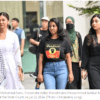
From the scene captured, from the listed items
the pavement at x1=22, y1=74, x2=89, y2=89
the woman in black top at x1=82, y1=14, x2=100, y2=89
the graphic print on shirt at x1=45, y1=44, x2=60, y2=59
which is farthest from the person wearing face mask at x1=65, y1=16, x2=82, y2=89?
the graphic print on shirt at x1=45, y1=44, x2=60, y2=59

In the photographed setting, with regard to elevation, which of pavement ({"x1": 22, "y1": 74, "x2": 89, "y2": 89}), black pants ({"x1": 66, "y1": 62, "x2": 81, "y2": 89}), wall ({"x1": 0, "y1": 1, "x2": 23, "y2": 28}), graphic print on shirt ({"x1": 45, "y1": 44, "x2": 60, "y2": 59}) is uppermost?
wall ({"x1": 0, "y1": 1, "x2": 23, "y2": 28})

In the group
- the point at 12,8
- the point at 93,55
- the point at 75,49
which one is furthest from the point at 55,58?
the point at 12,8

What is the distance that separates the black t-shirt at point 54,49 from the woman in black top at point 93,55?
0.49 m

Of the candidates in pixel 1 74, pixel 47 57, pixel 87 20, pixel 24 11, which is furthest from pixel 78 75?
pixel 24 11

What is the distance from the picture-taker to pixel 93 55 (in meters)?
4.58

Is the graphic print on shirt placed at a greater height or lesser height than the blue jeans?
greater

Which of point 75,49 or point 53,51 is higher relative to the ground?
point 53,51

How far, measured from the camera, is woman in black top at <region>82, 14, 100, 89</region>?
450cm

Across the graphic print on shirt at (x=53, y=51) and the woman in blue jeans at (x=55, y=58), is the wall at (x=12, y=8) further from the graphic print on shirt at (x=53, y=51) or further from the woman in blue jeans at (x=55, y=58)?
the graphic print on shirt at (x=53, y=51)

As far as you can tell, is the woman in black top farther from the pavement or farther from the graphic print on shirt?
the pavement

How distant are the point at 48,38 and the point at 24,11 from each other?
20.8 ft

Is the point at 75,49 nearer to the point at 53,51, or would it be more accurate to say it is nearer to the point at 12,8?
the point at 53,51

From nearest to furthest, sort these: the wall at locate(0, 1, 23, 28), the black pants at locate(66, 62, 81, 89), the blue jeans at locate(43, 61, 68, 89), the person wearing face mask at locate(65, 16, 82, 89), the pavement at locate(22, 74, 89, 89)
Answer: the blue jeans at locate(43, 61, 68, 89)
the person wearing face mask at locate(65, 16, 82, 89)
the black pants at locate(66, 62, 81, 89)
the pavement at locate(22, 74, 89, 89)
the wall at locate(0, 1, 23, 28)

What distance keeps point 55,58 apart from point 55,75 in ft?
1.02
